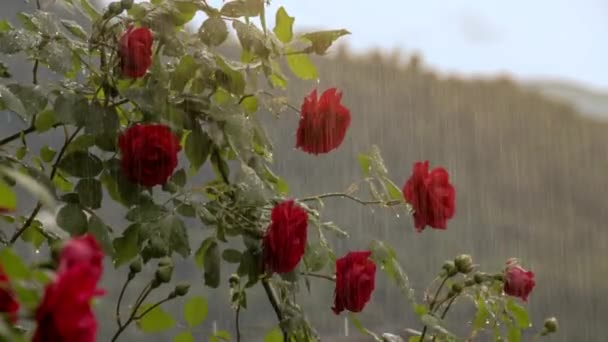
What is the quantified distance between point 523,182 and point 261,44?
1.04m

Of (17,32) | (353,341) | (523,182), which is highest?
(17,32)

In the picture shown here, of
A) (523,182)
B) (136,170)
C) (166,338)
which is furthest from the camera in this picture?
(523,182)

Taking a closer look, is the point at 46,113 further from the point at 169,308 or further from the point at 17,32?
the point at 169,308

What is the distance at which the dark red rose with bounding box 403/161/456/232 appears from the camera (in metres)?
0.79

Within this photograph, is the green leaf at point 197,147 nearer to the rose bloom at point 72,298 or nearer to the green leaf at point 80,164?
the green leaf at point 80,164

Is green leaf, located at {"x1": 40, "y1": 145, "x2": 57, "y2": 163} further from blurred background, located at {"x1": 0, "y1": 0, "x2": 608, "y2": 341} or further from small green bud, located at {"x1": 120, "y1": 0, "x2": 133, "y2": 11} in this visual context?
blurred background, located at {"x1": 0, "y1": 0, "x2": 608, "y2": 341}

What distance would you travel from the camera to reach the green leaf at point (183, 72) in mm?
761

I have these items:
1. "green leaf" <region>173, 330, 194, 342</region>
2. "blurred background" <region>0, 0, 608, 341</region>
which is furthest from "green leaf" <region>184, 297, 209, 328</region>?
"blurred background" <region>0, 0, 608, 341</region>

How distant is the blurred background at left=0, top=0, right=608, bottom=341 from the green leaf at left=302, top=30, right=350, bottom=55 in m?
0.74

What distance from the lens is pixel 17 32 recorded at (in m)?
0.76

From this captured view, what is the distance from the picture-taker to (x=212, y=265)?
0.77 meters

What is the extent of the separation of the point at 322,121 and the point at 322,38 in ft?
0.23

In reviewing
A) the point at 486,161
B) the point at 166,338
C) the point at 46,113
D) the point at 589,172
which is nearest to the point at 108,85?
the point at 46,113

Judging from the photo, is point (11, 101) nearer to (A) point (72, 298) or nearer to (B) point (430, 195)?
(B) point (430, 195)
